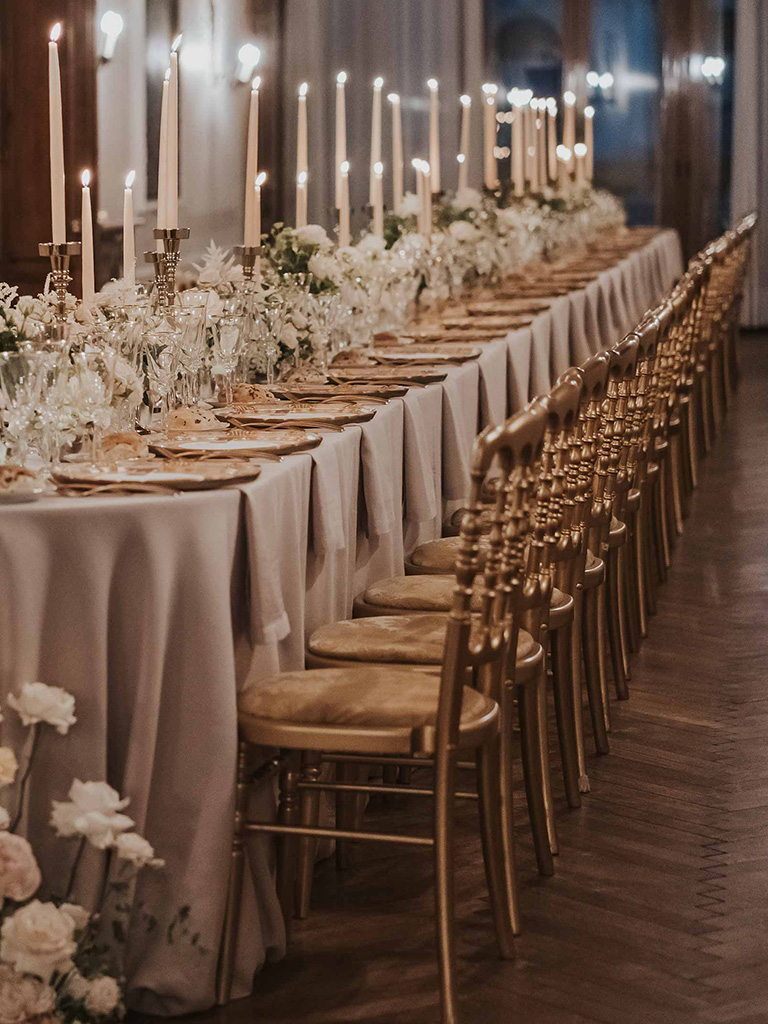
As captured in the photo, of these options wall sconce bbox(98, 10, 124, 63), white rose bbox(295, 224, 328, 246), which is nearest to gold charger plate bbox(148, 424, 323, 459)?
white rose bbox(295, 224, 328, 246)

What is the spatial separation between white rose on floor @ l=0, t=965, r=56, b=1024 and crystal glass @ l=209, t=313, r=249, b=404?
167cm

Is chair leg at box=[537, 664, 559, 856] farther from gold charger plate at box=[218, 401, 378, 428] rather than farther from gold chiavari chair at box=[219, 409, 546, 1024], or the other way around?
gold charger plate at box=[218, 401, 378, 428]

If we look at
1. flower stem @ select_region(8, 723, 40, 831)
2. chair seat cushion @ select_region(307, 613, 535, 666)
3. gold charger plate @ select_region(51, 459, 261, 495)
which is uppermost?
gold charger plate @ select_region(51, 459, 261, 495)

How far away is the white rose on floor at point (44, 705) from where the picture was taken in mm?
2613

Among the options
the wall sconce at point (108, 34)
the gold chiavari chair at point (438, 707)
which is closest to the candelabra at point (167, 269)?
the gold chiavari chair at point (438, 707)

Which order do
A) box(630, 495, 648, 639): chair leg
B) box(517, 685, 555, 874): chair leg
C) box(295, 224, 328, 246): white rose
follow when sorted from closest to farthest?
box(517, 685, 555, 874): chair leg → box(295, 224, 328, 246): white rose → box(630, 495, 648, 639): chair leg

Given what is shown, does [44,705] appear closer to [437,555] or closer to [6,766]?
[6,766]

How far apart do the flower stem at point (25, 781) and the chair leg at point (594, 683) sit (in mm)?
1919

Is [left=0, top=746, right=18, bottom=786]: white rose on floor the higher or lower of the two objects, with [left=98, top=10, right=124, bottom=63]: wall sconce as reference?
lower

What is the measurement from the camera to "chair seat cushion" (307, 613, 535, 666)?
3230mm

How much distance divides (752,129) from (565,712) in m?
13.2

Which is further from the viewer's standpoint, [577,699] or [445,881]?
[577,699]

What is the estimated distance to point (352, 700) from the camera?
282cm

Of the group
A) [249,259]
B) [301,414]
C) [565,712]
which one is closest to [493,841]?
[565,712]
